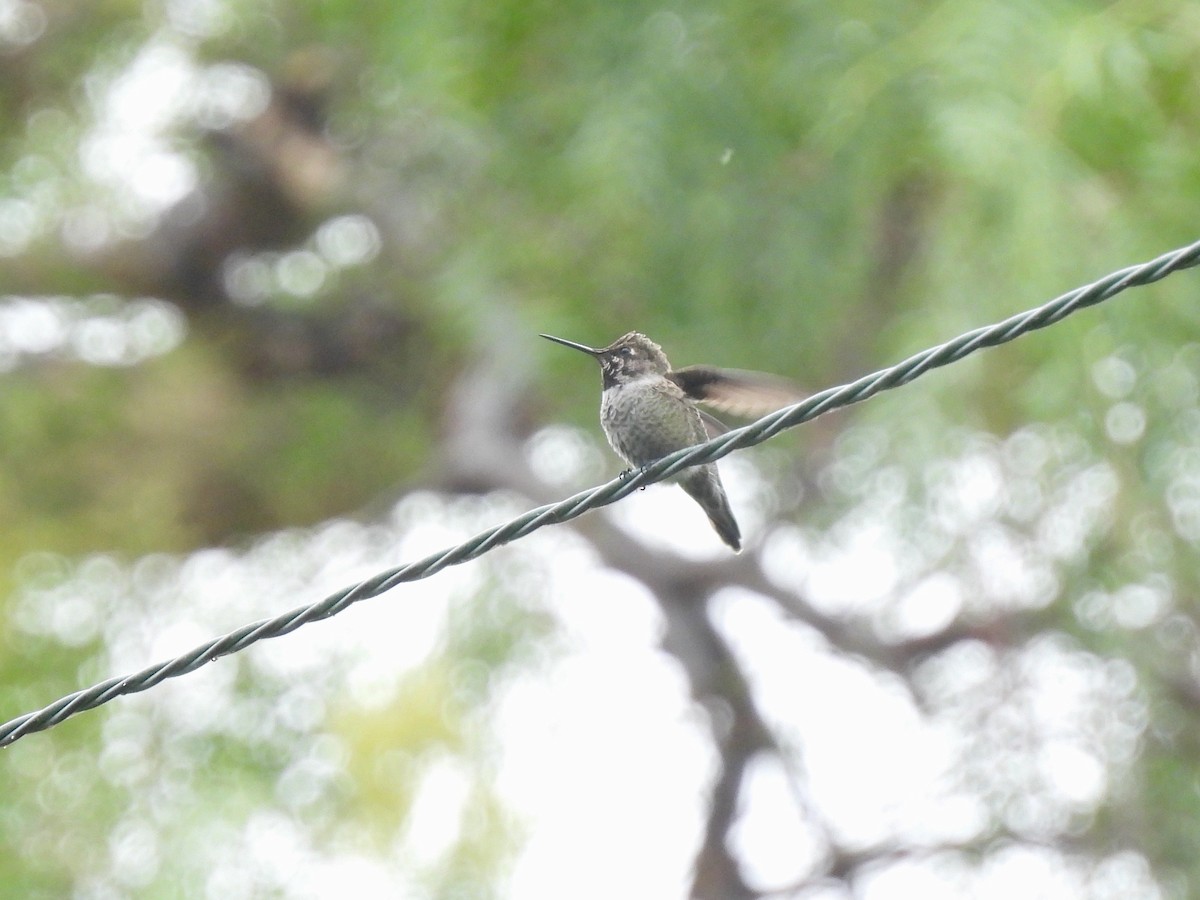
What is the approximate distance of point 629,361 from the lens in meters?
4.96

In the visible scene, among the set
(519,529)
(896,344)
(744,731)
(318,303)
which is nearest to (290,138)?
(318,303)

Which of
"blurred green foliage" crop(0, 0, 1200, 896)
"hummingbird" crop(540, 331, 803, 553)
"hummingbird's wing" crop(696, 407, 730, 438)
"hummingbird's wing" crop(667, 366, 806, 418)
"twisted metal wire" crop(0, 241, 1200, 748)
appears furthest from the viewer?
"hummingbird's wing" crop(696, 407, 730, 438)

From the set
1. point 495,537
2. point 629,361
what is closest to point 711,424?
point 629,361

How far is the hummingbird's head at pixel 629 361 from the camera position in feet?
16.1

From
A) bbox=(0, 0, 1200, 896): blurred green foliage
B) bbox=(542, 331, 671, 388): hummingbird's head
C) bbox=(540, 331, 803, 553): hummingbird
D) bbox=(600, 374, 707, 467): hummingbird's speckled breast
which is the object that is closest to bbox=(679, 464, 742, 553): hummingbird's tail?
bbox=(540, 331, 803, 553): hummingbird

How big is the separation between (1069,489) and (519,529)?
3.57 meters

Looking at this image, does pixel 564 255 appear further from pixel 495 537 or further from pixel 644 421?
pixel 495 537

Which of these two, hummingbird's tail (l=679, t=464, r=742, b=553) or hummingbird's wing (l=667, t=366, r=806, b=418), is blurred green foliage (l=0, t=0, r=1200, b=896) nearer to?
hummingbird's tail (l=679, t=464, r=742, b=553)

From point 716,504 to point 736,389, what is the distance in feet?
2.62

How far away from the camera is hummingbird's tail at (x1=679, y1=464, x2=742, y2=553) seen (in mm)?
4805

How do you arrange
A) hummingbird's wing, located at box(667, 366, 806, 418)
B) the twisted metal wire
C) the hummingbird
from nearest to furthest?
1. the twisted metal wire
2. hummingbird's wing, located at box(667, 366, 806, 418)
3. the hummingbird

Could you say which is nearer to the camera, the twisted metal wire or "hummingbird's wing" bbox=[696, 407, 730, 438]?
the twisted metal wire

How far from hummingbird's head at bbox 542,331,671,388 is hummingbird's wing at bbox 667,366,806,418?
0.41m

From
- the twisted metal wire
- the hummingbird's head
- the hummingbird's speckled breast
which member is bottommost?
the twisted metal wire
